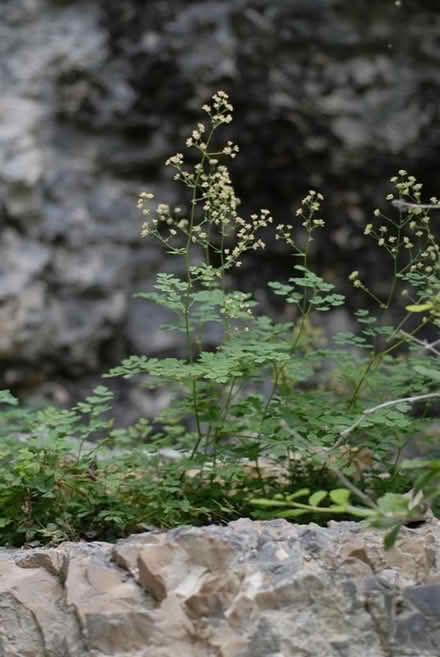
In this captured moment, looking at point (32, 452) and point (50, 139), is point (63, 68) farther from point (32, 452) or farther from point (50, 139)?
point (32, 452)

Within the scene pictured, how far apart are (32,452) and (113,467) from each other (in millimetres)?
257

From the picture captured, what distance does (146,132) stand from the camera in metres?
4.67

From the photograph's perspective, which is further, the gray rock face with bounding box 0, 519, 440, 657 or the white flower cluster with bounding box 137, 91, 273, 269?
the white flower cluster with bounding box 137, 91, 273, 269

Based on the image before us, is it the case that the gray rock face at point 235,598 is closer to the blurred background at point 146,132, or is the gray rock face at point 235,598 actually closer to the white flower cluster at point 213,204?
the white flower cluster at point 213,204

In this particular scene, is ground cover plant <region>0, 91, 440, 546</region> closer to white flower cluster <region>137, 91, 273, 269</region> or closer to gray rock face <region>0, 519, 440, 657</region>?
white flower cluster <region>137, 91, 273, 269</region>

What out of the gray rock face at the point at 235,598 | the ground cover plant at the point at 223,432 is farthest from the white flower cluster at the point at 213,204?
the gray rock face at the point at 235,598

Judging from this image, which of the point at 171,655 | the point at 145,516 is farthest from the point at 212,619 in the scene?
the point at 145,516

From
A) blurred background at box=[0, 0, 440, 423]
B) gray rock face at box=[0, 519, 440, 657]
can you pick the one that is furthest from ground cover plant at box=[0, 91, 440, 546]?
blurred background at box=[0, 0, 440, 423]

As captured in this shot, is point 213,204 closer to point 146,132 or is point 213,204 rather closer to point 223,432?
point 223,432

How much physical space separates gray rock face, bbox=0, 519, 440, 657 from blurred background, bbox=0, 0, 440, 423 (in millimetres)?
2894

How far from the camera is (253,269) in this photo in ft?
15.7

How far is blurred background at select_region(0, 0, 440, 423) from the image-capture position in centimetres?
455

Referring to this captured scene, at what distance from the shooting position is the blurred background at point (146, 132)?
179 inches

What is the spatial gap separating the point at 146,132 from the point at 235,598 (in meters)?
3.56
